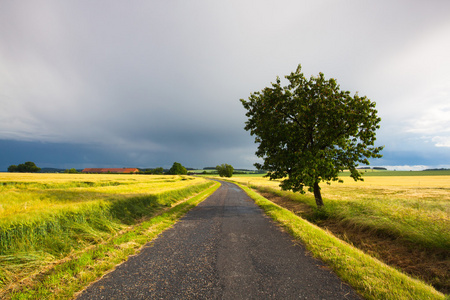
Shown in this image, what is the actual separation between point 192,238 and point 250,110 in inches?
462

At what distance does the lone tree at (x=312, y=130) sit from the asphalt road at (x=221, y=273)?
692cm

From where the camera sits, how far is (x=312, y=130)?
14.2 metres

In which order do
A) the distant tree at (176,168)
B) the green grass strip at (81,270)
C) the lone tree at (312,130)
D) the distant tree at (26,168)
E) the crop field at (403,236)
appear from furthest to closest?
the distant tree at (176,168), the distant tree at (26,168), the lone tree at (312,130), the crop field at (403,236), the green grass strip at (81,270)

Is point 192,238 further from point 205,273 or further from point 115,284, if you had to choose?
point 115,284

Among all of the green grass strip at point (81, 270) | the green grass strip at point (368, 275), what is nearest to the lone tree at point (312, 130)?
the green grass strip at point (368, 275)

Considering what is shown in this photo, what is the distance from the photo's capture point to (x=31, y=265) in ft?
16.0

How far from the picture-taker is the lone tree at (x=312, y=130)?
500 inches

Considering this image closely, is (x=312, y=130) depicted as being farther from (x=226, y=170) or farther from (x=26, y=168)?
(x=26, y=168)

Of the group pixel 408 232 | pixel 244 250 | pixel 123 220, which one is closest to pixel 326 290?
pixel 244 250

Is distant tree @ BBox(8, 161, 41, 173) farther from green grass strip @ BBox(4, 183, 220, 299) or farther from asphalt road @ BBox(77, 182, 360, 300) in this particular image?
asphalt road @ BBox(77, 182, 360, 300)

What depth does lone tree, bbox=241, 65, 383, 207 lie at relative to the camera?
1271 centimetres

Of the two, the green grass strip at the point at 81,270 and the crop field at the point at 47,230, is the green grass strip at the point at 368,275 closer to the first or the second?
the green grass strip at the point at 81,270

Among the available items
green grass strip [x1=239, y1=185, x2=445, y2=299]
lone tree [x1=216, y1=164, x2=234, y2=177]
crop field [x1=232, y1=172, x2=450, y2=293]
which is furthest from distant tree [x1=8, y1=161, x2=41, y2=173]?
green grass strip [x1=239, y1=185, x2=445, y2=299]

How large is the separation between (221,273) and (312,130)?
494 inches
